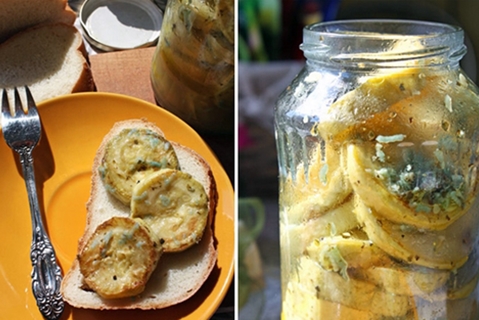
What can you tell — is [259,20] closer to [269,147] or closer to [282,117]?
[269,147]

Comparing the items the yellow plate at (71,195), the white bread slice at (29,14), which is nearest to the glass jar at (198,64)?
the yellow plate at (71,195)

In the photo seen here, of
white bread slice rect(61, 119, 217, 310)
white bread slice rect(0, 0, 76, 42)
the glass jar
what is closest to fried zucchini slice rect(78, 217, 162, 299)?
white bread slice rect(61, 119, 217, 310)

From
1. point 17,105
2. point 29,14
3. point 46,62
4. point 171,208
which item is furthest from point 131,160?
point 29,14

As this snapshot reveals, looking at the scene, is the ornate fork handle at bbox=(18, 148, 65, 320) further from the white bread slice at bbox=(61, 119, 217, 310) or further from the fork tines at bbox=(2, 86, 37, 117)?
the fork tines at bbox=(2, 86, 37, 117)

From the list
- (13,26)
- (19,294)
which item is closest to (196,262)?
(19,294)

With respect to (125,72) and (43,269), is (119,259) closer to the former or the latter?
(43,269)

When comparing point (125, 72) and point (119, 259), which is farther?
point (125, 72)

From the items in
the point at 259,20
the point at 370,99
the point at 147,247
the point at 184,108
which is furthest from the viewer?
the point at 259,20
